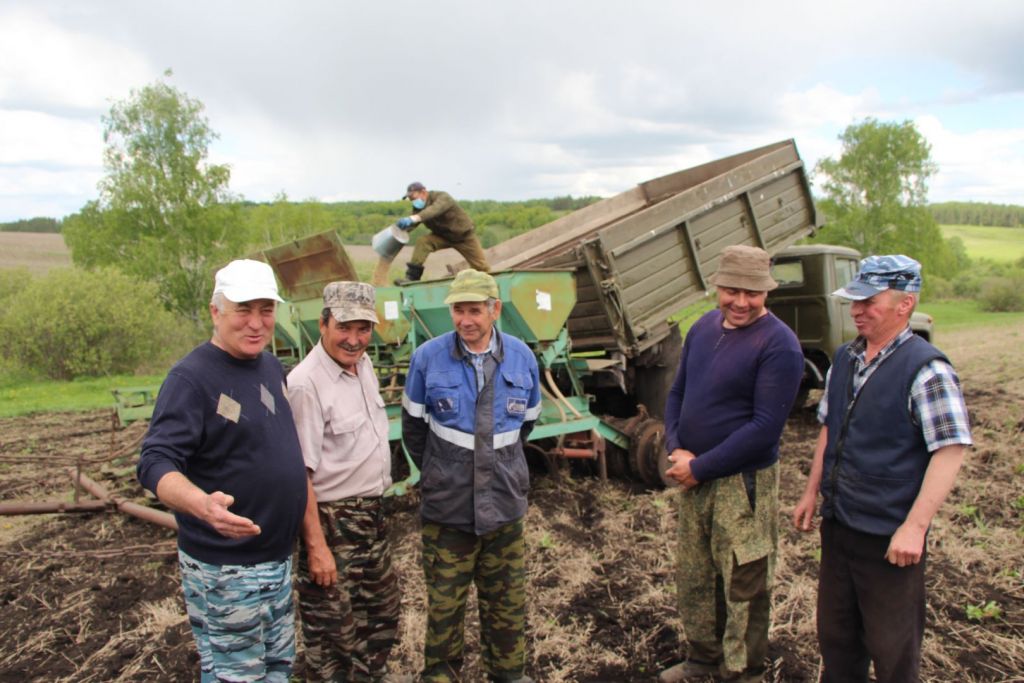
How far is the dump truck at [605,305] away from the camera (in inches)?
194

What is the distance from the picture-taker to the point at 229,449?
2.08 m

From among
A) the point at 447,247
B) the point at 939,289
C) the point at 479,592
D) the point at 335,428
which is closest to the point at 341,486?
the point at 335,428

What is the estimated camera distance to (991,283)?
3231 centimetres

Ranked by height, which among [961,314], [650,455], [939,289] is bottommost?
[961,314]

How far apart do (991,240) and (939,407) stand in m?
75.6

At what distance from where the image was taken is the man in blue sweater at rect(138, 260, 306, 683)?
2008 mm

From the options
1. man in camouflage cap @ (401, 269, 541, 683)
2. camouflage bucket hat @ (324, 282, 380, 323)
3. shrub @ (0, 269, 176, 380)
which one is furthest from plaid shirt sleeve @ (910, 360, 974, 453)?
shrub @ (0, 269, 176, 380)

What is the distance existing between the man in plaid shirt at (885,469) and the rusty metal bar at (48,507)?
3960mm

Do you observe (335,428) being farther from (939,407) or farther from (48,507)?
(48,507)

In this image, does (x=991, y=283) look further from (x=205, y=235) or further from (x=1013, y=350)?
(x=205, y=235)

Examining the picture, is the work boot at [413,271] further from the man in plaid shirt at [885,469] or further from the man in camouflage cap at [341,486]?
the man in plaid shirt at [885,469]

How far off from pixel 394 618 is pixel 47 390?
1384cm

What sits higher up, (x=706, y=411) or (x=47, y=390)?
(x=706, y=411)

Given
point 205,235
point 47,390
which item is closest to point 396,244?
point 47,390
